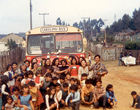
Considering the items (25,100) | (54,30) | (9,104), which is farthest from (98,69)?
(54,30)

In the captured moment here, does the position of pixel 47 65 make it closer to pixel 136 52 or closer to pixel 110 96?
pixel 110 96

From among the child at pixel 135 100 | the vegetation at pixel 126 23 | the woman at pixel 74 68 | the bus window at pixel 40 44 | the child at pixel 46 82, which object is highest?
the vegetation at pixel 126 23

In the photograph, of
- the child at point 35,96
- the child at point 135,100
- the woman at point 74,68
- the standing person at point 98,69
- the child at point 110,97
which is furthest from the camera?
the woman at point 74,68

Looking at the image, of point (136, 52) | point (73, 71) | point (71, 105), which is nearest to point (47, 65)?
point (73, 71)

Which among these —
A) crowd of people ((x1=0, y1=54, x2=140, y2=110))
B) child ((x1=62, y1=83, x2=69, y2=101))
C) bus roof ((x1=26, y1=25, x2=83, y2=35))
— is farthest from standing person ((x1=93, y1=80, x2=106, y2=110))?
bus roof ((x1=26, y1=25, x2=83, y2=35))

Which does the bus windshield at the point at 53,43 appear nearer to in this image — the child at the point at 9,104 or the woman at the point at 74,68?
the woman at the point at 74,68

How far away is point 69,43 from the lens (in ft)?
30.6

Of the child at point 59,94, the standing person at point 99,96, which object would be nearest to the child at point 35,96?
the child at point 59,94

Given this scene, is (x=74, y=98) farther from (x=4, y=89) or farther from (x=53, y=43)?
(x=53, y=43)

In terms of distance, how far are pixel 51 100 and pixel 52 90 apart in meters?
0.30

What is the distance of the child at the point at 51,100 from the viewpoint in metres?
5.55

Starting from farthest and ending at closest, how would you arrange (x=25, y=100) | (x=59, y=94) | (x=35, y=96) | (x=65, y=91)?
1. (x=65, y=91)
2. (x=59, y=94)
3. (x=35, y=96)
4. (x=25, y=100)

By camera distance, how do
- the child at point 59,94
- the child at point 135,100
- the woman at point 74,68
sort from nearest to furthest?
1. the child at point 59,94
2. the child at point 135,100
3. the woman at point 74,68

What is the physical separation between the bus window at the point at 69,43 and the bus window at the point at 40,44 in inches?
12.9
